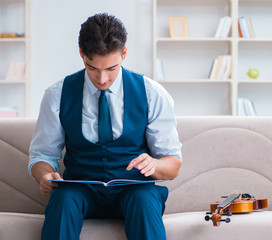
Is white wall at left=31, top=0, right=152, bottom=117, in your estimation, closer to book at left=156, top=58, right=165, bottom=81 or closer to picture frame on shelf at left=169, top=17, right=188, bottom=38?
picture frame on shelf at left=169, top=17, right=188, bottom=38

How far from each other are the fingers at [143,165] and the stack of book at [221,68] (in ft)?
A: 10.0

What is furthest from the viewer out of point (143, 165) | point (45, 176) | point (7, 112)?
point (7, 112)

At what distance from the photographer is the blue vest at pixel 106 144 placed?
5.48ft

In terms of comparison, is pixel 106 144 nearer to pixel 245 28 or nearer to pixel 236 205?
pixel 236 205

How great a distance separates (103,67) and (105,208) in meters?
0.51

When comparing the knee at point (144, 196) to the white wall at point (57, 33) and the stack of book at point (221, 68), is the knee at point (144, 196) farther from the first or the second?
the white wall at point (57, 33)

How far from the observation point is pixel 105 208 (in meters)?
1.66

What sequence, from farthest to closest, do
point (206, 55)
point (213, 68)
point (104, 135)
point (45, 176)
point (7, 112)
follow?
point (206, 55), point (213, 68), point (7, 112), point (104, 135), point (45, 176)

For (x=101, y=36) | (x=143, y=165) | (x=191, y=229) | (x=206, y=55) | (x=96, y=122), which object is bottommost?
(x=191, y=229)

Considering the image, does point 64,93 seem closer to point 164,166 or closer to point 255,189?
point 164,166

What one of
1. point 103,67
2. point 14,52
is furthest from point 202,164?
point 14,52

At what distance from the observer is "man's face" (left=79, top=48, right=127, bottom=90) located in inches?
61.2

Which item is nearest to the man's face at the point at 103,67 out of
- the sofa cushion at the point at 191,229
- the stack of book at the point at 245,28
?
the sofa cushion at the point at 191,229

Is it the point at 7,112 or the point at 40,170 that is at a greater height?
the point at 7,112
